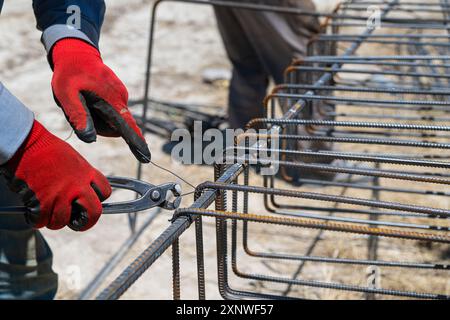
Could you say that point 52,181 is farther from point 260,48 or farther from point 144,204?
point 260,48

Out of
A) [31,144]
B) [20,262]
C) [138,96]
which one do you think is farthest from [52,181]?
[138,96]

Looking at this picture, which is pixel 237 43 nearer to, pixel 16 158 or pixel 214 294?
pixel 214 294

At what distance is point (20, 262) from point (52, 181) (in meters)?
0.77

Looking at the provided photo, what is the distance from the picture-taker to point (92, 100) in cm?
166

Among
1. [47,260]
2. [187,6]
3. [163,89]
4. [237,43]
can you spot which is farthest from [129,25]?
[47,260]

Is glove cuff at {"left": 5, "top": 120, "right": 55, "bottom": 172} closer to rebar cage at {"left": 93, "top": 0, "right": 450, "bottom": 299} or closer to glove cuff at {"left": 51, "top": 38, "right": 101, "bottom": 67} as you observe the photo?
glove cuff at {"left": 51, "top": 38, "right": 101, "bottom": 67}

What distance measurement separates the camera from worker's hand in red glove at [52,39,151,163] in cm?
160

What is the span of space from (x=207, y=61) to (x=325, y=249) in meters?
3.17

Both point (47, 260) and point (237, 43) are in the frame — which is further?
point (237, 43)

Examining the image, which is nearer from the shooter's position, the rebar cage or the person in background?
the rebar cage

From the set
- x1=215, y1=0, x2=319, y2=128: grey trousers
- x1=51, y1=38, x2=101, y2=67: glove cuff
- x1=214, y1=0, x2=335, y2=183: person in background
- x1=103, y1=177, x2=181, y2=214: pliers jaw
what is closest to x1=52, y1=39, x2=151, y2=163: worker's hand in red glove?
x1=51, y1=38, x2=101, y2=67: glove cuff

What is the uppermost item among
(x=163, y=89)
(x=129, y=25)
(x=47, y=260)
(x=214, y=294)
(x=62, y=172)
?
(x=129, y=25)

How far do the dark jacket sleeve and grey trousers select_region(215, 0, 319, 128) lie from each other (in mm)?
2022

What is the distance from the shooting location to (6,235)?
7.07 ft
